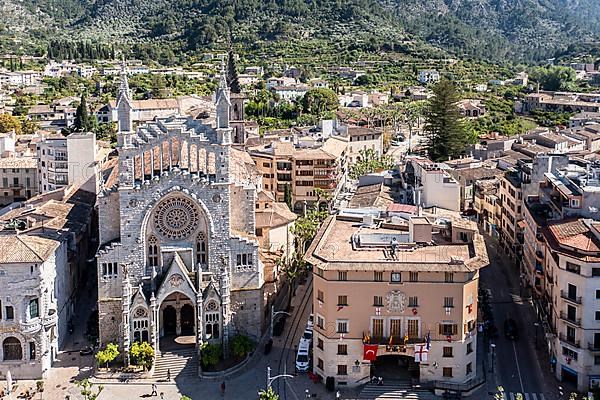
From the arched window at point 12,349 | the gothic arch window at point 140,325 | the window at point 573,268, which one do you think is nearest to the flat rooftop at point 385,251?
the window at point 573,268

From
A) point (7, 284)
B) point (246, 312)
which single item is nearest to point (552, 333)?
point (246, 312)

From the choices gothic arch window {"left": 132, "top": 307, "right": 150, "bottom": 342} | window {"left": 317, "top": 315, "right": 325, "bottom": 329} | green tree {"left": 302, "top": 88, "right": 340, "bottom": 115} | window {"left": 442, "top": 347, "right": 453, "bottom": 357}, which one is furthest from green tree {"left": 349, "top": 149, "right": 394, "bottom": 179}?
window {"left": 442, "top": 347, "right": 453, "bottom": 357}

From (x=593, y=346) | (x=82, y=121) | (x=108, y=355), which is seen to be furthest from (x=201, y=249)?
(x=82, y=121)

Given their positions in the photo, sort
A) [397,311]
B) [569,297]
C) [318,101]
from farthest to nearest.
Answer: [318,101]
[569,297]
[397,311]

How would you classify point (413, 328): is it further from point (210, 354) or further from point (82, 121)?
point (82, 121)

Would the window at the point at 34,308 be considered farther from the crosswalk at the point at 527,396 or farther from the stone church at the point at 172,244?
the crosswalk at the point at 527,396

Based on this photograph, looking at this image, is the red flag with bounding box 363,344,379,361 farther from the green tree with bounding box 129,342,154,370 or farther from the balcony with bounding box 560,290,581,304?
the green tree with bounding box 129,342,154,370
